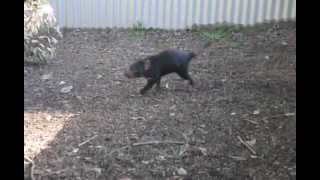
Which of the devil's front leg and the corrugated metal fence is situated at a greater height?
the corrugated metal fence

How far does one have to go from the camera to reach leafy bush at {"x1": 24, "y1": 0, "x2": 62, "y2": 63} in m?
4.77

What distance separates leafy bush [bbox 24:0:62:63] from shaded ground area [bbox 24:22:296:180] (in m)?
0.13

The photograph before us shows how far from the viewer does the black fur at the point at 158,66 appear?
4391mm

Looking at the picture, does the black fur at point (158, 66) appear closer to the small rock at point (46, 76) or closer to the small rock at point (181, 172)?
the small rock at point (46, 76)

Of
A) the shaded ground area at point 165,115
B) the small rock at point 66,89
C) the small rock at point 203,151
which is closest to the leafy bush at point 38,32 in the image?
the shaded ground area at point 165,115

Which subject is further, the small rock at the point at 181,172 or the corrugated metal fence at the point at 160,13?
the corrugated metal fence at the point at 160,13

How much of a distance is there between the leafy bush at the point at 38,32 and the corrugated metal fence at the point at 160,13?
1215mm

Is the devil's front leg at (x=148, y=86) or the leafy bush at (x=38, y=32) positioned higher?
the leafy bush at (x=38, y=32)

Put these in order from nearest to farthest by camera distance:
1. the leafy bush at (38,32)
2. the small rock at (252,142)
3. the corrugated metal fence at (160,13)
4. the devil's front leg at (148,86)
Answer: the small rock at (252,142) → the devil's front leg at (148,86) → the leafy bush at (38,32) → the corrugated metal fence at (160,13)

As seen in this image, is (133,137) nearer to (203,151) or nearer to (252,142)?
(203,151)

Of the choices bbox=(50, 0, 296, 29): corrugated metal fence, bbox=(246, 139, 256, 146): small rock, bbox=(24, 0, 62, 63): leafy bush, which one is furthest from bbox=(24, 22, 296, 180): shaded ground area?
bbox=(50, 0, 296, 29): corrugated metal fence

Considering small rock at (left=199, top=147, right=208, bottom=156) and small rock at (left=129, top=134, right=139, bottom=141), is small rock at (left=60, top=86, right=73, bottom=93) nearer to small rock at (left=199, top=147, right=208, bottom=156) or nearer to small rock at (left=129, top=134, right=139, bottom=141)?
small rock at (left=129, top=134, right=139, bottom=141)

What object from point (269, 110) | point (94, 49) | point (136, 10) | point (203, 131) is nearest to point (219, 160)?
point (203, 131)
